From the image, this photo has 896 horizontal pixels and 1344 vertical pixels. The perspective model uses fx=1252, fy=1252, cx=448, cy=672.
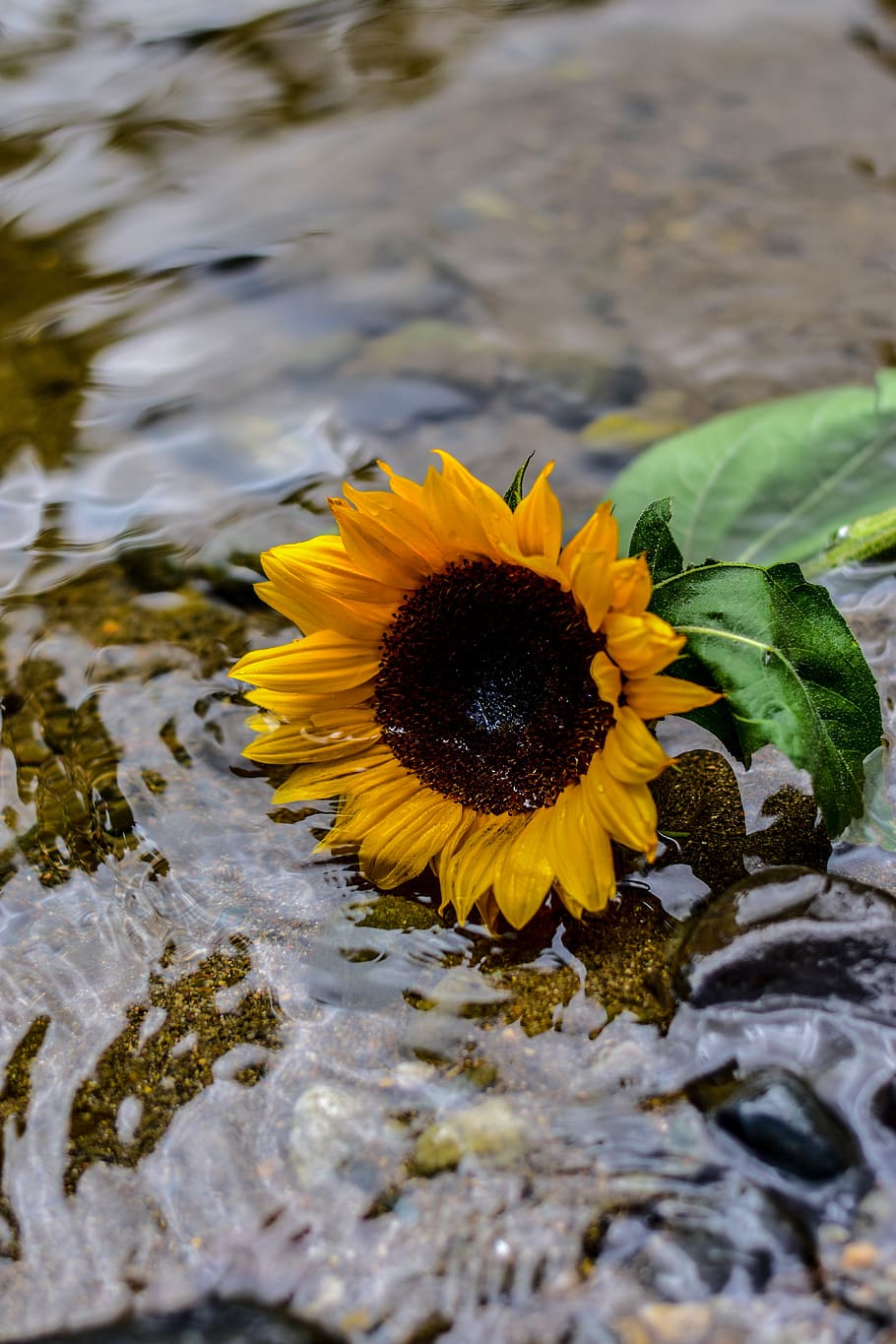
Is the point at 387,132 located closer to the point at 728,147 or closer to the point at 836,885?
the point at 728,147

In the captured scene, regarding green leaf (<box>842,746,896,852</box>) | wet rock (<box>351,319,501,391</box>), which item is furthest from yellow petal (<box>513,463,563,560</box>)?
wet rock (<box>351,319,501,391</box>)

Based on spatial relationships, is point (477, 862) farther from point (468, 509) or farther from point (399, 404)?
point (399, 404)

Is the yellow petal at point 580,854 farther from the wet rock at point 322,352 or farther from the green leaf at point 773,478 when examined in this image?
the wet rock at point 322,352

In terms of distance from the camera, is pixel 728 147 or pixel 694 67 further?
pixel 694 67

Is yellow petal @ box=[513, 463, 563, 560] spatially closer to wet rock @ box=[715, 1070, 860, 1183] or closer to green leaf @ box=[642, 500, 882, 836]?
green leaf @ box=[642, 500, 882, 836]

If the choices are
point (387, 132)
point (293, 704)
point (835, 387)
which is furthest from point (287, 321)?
point (293, 704)

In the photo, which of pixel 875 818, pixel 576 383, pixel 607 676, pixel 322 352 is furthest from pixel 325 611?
pixel 322 352
